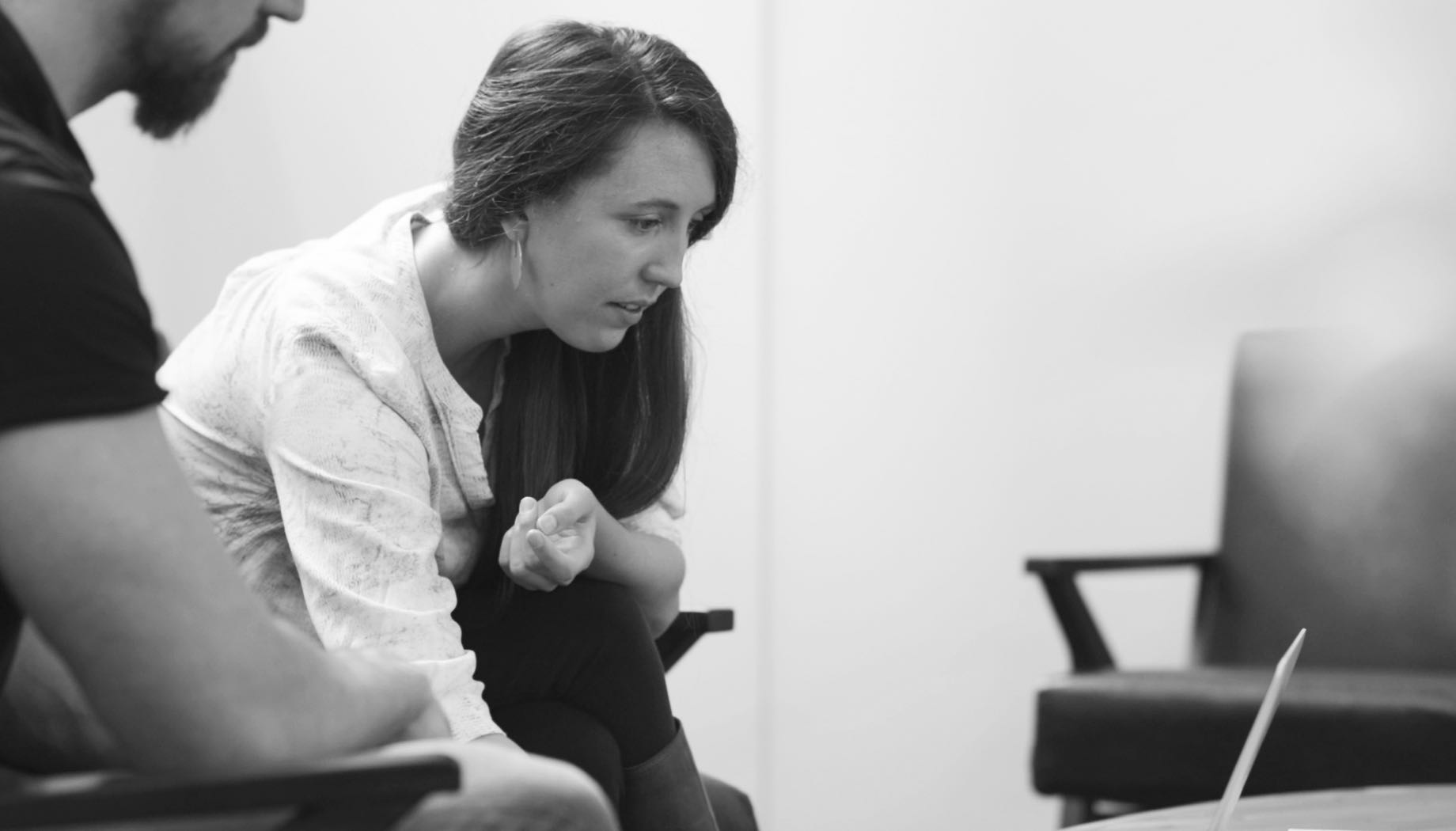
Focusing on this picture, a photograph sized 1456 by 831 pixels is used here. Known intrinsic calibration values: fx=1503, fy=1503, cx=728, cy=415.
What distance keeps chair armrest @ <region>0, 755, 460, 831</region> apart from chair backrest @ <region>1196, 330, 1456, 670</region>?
1.89m

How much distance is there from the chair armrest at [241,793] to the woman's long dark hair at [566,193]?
2.62 ft

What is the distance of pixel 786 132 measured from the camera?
8.86 feet

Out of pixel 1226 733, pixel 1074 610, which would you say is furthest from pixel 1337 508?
pixel 1226 733

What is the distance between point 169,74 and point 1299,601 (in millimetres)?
1940

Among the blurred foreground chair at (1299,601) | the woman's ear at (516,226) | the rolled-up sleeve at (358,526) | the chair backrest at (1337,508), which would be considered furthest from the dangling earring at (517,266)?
the chair backrest at (1337,508)

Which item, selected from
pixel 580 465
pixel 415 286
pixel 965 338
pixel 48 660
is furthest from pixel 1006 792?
pixel 48 660

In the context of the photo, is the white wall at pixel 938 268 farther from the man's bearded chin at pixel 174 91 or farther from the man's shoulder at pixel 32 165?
the man's shoulder at pixel 32 165

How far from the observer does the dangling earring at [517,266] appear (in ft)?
4.44

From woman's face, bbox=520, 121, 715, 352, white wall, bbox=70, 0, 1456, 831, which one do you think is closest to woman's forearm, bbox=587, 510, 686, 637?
woman's face, bbox=520, 121, 715, 352

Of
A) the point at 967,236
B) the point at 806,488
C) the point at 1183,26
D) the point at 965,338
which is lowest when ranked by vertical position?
the point at 806,488

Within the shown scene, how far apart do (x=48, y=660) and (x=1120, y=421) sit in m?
2.00

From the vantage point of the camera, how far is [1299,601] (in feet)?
7.38

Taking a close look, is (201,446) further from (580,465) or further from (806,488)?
(806,488)

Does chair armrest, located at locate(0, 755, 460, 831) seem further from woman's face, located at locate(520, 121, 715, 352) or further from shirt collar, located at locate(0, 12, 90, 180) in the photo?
woman's face, located at locate(520, 121, 715, 352)
